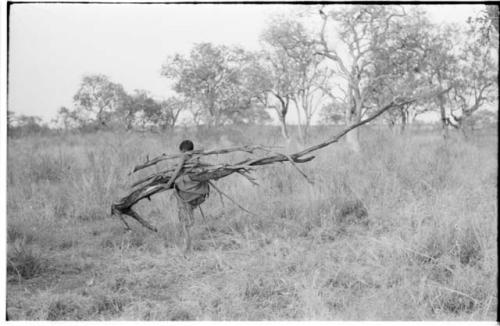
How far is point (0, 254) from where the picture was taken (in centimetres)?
291

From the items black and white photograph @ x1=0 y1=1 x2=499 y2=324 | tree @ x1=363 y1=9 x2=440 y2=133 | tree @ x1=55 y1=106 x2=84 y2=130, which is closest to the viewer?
black and white photograph @ x1=0 y1=1 x2=499 y2=324

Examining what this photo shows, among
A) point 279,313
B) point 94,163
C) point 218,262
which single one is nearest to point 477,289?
point 279,313

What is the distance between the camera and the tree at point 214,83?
15188 mm

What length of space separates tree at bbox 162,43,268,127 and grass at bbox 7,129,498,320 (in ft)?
29.2

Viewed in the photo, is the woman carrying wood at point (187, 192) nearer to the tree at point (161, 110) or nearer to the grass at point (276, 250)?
the grass at point (276, 250)

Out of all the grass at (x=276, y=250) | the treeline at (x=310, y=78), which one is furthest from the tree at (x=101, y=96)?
the grass at (x=276, y=250)

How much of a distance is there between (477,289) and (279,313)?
1.37m

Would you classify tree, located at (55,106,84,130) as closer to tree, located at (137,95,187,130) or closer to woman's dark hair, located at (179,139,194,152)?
tree, located at (137,95,187,130)

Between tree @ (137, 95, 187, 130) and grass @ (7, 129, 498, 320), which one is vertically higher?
tree @ (137, 95, 187, 130)

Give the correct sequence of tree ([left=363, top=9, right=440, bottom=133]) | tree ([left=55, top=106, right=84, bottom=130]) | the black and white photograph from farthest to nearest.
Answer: tree ([left=363, top=9, right=440, bottom=133]) → tree ([left=55, top=106, right=84, bottom=130]) → the black and white photograph

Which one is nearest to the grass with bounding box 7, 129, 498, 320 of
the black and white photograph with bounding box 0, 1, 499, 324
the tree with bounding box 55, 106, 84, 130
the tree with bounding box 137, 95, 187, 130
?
the black and white photograph with bounding box 0, 1, 499, 324

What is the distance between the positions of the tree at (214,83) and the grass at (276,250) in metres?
8.91

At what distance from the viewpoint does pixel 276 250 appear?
150 inches

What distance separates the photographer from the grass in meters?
2.92
